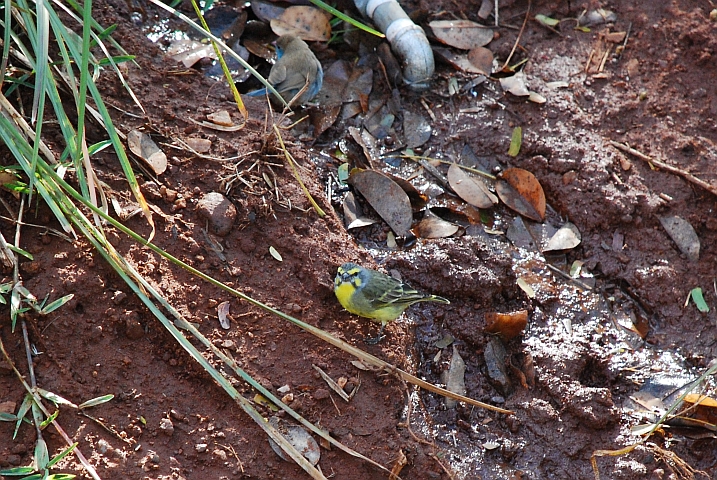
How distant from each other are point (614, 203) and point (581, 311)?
904 mm

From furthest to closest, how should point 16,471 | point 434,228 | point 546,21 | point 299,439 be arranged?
1. point 546,21
2. point 434,228
3. point 299,439
4. point 16,471

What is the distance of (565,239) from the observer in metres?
5.24

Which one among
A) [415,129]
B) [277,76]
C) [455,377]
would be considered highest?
[277,76]

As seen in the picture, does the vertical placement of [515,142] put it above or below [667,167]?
above

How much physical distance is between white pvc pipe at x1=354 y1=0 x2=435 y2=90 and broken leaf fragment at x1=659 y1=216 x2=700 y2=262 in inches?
85.1

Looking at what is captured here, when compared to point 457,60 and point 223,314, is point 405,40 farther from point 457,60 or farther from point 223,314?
point 223,314

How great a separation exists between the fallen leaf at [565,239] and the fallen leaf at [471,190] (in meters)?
0.51

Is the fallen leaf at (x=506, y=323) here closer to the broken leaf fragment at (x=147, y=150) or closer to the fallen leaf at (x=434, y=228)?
the fallen leaf at (x=434, y=228)

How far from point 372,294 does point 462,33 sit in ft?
9.82

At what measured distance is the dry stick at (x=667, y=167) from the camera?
536cm

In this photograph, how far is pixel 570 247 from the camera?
5.21 m

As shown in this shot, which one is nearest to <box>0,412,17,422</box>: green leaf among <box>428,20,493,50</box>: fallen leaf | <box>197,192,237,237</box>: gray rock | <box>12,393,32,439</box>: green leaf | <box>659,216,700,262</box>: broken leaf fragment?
<box>12,393,32,439</box>: green leaf

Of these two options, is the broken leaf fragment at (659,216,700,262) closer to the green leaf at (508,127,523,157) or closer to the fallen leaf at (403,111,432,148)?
the green leaf at (508,127,523,157)

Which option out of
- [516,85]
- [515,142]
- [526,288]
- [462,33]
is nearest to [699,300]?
[526,288]
